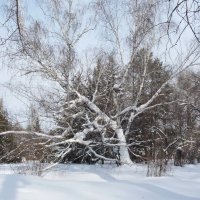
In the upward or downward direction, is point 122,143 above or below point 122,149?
above

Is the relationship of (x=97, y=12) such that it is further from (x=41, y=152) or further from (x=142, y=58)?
(x=41, y=152)

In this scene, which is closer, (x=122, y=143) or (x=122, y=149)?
(x=122, y=143)

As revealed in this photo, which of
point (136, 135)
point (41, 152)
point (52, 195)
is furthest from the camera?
point (136, 135)

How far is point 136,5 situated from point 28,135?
7613 mm

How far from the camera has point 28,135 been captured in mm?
19000

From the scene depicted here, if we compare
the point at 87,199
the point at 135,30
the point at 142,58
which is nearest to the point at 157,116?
the point at 142,58

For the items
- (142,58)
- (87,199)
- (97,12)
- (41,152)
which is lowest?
(87,199)

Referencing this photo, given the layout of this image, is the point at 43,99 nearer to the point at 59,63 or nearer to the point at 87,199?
the point at 59,63

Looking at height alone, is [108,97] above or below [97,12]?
below

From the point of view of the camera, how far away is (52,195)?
6773 mm

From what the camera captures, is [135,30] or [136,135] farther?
[136,135]

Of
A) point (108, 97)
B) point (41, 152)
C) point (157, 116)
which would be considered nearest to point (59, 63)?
point (108, 97)

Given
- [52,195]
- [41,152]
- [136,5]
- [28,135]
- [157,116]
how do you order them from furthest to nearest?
[157,116] < [136,5] < [28,135] < [41,152] < [52,195]

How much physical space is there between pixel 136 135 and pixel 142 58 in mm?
3773
